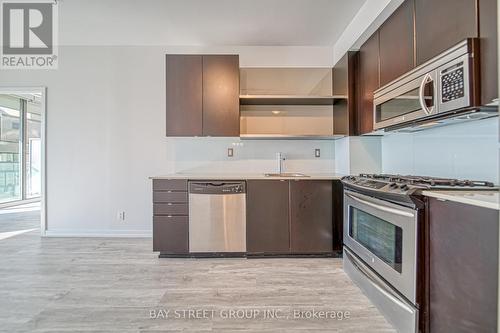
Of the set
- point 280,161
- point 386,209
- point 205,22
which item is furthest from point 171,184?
point 386,209

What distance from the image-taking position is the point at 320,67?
3.88 m

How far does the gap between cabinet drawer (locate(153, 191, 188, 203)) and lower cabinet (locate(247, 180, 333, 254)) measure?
2.30 ft

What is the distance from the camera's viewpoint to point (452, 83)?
5.17 feet

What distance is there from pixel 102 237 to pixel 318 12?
3814mm

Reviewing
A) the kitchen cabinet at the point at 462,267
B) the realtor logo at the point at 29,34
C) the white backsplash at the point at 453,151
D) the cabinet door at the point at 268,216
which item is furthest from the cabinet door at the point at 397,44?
the realtor logo at the point at 29,34

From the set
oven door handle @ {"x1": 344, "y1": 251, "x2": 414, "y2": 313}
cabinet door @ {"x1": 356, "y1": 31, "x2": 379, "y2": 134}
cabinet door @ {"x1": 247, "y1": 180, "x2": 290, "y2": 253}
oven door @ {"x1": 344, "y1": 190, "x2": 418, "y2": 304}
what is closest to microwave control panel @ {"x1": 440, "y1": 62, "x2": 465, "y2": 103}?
oven door @ {"x1": 344, "y1": 190, "x2": 418, "y2": 304}

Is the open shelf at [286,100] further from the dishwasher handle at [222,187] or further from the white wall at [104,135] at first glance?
the dishwasher handle at [222,187]

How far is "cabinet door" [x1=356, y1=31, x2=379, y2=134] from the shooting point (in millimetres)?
2613

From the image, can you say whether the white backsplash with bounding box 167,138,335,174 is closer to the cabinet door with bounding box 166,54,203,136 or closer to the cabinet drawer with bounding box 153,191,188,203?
the cabinet door with bounding box 166,54,203,136

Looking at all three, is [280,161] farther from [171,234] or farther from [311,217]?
[171,234]

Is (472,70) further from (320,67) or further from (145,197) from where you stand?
(145,197)

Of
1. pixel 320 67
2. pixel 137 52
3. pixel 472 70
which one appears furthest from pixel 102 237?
pixel 472 70

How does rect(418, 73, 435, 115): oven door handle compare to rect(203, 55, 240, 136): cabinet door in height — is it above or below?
below

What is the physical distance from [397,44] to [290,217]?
1.84 metres
